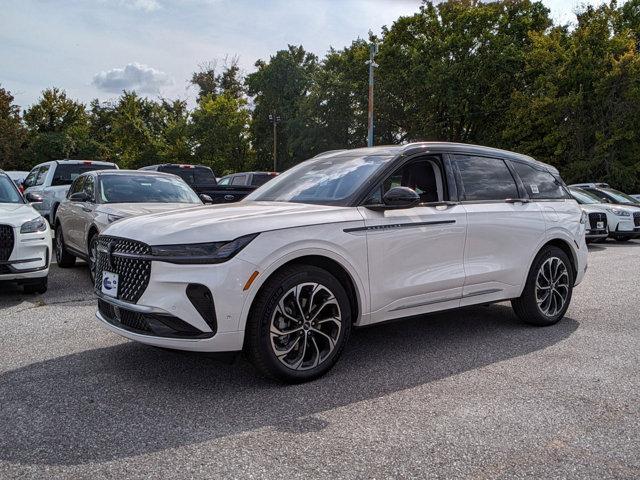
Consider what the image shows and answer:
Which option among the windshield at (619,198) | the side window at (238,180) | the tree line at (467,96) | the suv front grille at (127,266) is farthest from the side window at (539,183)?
the tree line at (467,96)

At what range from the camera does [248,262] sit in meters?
3.75

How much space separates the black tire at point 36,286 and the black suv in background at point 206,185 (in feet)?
20.5

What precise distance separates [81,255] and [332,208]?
5.66 metres

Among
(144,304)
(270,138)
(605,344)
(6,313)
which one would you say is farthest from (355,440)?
(270,138)

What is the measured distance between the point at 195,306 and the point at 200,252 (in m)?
0.35

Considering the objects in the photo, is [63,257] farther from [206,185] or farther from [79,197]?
[206,185]

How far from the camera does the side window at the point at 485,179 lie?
17.4 feet

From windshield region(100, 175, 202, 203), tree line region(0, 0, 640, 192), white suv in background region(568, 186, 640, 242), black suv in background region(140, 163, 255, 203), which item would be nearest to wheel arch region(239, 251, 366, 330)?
windshield region(100, 175, 202, 203)

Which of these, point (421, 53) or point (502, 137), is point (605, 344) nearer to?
point (502, 137)

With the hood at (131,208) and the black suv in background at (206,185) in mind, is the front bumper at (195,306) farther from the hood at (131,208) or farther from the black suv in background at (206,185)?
the black suv in background at (206,185)

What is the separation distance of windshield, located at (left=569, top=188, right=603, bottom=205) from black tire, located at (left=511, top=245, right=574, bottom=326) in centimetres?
1063

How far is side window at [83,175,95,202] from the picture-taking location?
28.2ft

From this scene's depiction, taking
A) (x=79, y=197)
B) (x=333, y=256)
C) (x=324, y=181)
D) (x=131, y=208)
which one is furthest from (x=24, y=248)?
(x=333, y=256)

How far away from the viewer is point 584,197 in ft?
53.0
